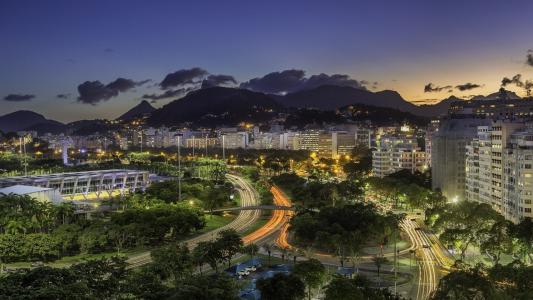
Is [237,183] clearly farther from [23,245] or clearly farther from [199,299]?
[199,299]

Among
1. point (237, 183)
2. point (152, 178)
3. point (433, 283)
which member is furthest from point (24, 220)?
point (237, 183)

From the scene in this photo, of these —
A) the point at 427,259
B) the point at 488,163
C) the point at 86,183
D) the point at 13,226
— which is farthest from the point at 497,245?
the point at 86,183

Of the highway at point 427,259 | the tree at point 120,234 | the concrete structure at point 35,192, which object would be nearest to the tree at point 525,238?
the highway at point 427,259

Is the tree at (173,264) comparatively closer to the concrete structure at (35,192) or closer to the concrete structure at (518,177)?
the concrete structure at (35,192)

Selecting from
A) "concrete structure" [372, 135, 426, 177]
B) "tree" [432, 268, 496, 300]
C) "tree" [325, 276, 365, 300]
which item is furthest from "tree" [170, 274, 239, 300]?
"concrete structure" [372, 135, 426, 177]

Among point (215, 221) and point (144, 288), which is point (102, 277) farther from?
point (215, 221)

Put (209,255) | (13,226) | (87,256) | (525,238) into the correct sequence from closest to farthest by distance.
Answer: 1. (209,255)
2. (525,238)
3. (87,256)
4. (13,226)

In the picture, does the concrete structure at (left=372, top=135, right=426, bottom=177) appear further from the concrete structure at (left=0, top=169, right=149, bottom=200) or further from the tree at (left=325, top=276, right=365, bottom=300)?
the tree at (left=325, top=276, right=365, bottom=300)
